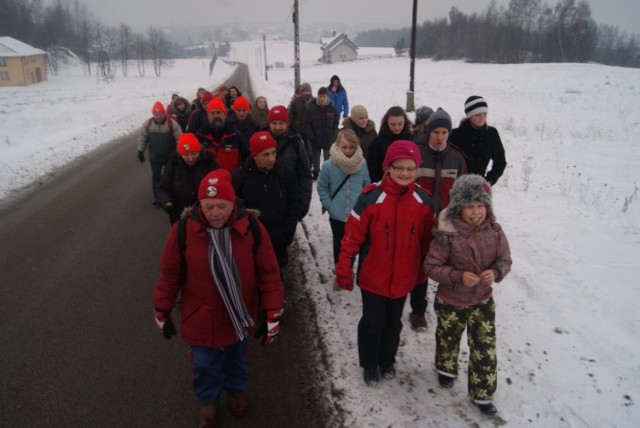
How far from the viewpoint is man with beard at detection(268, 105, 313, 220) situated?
432cm

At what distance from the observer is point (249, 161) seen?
3.90 meters

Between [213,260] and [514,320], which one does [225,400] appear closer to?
[213,260]

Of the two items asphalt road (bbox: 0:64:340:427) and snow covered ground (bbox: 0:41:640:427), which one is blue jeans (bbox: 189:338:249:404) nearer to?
asphalt road (bbox: 0:64:340:427)

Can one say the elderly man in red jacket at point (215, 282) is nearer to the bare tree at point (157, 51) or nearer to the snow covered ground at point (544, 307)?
the snow covered ground at point (544, 307)

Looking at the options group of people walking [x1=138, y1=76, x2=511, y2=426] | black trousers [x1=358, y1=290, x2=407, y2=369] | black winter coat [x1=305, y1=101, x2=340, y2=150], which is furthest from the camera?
black winter coat [x1=305, y1=101, x2=340, y2=150]

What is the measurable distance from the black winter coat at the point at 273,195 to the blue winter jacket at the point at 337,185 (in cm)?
32

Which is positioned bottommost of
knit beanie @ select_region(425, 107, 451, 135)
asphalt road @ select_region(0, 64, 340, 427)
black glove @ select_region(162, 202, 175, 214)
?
asphalt road @ select_region(0, 64, 340, 427)

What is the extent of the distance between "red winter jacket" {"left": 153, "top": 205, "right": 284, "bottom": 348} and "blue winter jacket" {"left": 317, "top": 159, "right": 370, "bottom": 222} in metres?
1.70

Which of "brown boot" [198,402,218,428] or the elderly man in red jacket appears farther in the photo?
"brown boot" [198,402,218,428]

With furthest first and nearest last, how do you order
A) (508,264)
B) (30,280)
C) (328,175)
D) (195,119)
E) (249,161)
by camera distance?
(195,119) → (30,280) → (328,175) → (249,161) → (508,264)

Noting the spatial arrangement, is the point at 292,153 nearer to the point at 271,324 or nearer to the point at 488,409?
the point at 271,324

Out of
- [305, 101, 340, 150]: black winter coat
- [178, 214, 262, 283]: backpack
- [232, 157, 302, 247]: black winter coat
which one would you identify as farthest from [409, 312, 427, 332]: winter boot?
[305, 101, 340, 150]: black winter coat

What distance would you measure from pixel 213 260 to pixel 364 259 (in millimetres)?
1205

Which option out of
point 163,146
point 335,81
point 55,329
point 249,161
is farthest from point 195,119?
point 335,81
